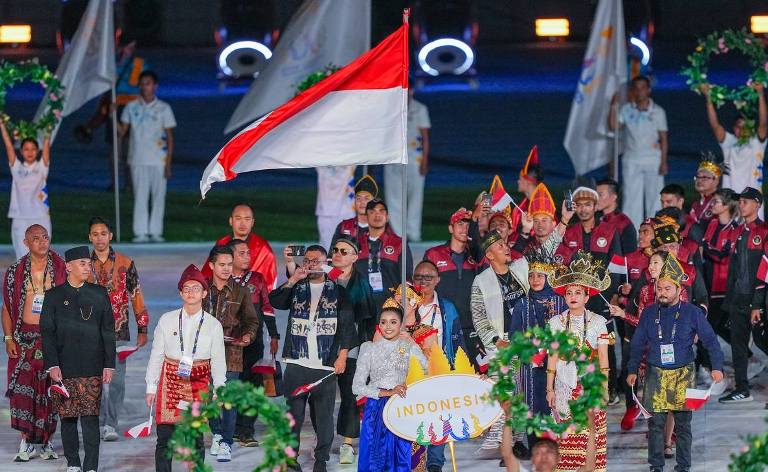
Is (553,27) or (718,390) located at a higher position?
(553,27)

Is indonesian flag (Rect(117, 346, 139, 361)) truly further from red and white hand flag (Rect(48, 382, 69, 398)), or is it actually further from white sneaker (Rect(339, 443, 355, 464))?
white sneaker (Rect(339, 443, 355, 464))

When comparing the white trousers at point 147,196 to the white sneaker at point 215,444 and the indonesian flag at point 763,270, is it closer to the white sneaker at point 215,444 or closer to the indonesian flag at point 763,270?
the white sneaker at point 215,444

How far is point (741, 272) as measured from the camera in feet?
42.2

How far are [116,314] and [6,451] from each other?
1.26 meters

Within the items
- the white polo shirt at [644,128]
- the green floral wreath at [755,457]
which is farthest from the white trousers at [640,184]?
the green floral wreath at [755,457]

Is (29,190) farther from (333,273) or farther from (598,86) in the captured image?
(598,86)

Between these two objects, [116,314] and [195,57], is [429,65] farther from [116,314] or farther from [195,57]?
[116,314]

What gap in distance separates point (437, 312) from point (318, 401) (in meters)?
1.00

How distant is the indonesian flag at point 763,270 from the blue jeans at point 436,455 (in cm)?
313

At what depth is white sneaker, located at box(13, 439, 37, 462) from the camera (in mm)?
11586

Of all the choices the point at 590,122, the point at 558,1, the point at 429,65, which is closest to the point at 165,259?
the point at 590,122

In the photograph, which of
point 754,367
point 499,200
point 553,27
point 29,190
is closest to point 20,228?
point 29,190

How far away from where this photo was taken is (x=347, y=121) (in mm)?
10766

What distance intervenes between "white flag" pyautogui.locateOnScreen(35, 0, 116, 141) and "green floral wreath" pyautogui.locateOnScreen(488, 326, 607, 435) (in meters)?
10.4
